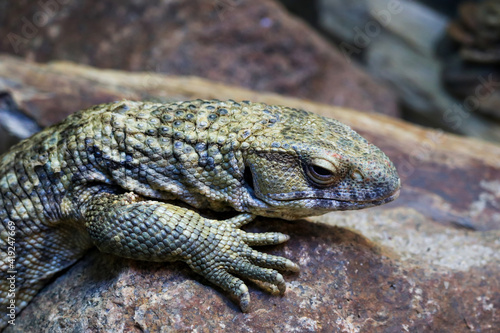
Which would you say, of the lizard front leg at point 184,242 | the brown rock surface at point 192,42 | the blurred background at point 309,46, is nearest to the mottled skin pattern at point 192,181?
the lizard front leg at point 184,242

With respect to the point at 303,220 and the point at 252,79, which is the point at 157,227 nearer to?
the point at 303,220

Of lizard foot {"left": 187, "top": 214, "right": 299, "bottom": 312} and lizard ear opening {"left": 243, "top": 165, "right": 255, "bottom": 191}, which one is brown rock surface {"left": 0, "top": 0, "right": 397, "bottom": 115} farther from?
lizard foot {"left": 187, "top": 214, "right": 299, "bottom": 312}

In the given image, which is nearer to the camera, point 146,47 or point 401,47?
point 146,47

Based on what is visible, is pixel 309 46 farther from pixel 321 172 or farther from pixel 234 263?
pixel 234 263

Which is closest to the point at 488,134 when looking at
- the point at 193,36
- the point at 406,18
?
the point at 406,18

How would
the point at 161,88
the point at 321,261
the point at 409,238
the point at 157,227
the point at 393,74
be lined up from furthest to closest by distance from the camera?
the point at 393,74, the point at 161,88, the point at 409,238, the point at 321,261, the point at 157,227

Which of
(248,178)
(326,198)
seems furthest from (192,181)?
(326,198)

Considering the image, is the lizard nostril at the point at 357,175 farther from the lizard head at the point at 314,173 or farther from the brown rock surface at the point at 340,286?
the brown rock surface at the point at 340,286

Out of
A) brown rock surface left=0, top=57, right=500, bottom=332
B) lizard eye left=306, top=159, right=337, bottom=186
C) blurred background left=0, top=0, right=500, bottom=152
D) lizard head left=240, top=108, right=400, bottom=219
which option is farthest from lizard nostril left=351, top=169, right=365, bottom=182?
blurred background left=0, top=0, right=500, bottom=152
